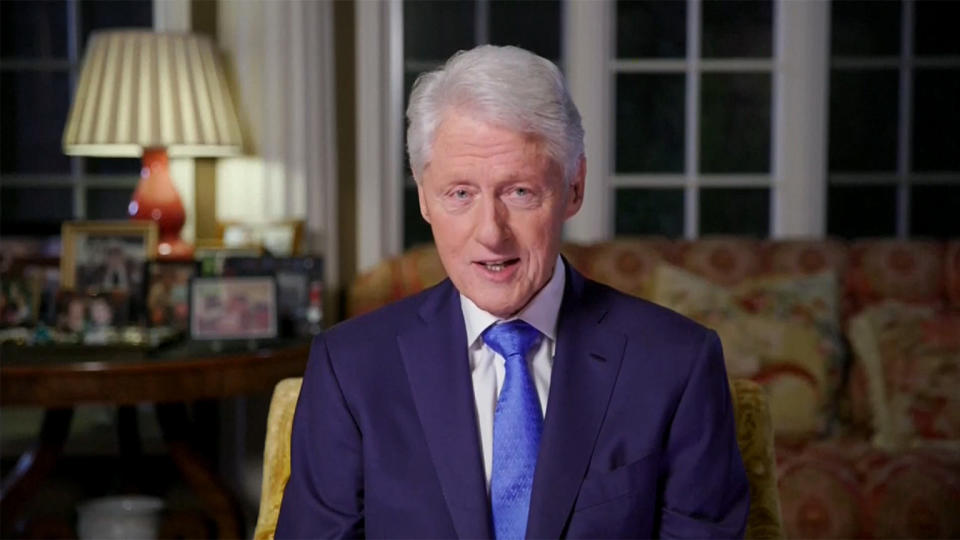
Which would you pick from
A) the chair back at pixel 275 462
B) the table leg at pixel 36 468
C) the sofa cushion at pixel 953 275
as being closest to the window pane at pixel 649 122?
the sofa cushion at pixel 953 275

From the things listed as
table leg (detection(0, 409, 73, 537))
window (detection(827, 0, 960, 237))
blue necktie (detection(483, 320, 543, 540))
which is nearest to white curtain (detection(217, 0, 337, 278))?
table leg (detection(0, 409, 73, 537))

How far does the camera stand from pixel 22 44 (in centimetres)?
384

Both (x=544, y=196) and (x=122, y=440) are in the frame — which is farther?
(x=122, y=440)

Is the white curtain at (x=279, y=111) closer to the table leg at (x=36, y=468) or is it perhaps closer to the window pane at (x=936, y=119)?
the table leg at (x=36, y=468)

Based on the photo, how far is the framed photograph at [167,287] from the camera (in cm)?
314

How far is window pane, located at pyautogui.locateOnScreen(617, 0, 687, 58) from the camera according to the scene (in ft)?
12.7

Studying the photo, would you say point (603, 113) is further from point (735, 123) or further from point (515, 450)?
point (515, 450)

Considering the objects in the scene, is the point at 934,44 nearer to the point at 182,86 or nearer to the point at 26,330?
the point at 182,86

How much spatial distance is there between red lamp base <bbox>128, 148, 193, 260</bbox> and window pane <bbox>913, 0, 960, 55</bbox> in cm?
245

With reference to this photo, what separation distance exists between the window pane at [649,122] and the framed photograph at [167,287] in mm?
1519

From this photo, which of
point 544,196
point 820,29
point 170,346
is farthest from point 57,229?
point 544,196

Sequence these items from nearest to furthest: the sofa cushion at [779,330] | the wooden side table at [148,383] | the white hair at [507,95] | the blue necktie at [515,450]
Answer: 1. the white hair at [507,95]
2. the blue necktie at [515,450]
3. the wooden side table at [148,383]
4. the sofa cushion at [779,330]

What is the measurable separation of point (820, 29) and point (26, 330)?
2.57 m

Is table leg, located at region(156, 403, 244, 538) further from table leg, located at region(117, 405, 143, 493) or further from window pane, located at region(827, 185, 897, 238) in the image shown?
window pane, located at region(827, 185, 897, 238)
